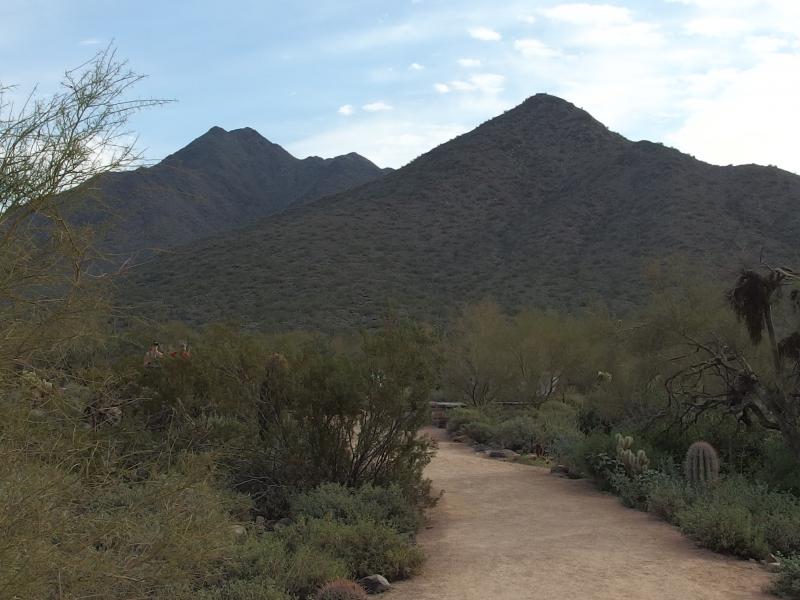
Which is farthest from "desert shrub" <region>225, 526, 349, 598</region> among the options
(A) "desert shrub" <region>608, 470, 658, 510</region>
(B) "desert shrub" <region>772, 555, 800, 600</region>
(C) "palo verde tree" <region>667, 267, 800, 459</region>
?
(C) "palo verde tree" <region>667, 267, 800, 459</region>

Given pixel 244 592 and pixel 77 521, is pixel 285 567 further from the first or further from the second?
pixel 77 521

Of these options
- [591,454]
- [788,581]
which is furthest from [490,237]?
[788,581]

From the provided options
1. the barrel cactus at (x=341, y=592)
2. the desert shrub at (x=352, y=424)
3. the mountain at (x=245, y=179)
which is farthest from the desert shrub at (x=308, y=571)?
the mountain at (x=245, y=179)

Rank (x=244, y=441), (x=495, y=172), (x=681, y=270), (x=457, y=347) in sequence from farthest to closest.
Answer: (x=495, y=172), (x=457, y=347), (x=681, y=270), (x=244, y=441)

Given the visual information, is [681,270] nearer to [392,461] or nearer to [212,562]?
[392,461]

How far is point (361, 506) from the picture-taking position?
28.9 feet

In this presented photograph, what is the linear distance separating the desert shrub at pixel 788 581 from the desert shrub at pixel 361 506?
3793 mm

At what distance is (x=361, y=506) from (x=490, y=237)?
3685cm

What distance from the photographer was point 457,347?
26016mm

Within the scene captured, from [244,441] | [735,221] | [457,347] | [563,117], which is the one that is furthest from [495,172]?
[244,441]

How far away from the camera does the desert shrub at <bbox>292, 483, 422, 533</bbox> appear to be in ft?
28.7

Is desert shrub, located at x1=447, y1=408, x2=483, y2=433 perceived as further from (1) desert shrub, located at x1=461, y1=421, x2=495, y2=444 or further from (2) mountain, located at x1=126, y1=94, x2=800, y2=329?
(2) mountain, located at x1=126, y1=94, x2=800, y2=329

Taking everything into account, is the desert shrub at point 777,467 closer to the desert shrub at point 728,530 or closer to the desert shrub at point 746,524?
the desert shrub at point 746,524

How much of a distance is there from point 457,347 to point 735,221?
2182 centimetres
